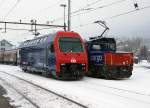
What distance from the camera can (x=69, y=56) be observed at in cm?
2408

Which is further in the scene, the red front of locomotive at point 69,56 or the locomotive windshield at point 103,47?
the locomotive windshield at point 103,47

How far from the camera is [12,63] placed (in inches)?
2435

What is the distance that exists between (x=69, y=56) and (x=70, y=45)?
1.11 meters

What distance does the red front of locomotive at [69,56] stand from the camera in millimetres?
23828

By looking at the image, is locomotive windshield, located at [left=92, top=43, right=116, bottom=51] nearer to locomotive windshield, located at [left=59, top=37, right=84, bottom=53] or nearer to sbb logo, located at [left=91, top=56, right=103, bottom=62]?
sbb logo, located at [left=91, top=56, right=103, bottom=62]

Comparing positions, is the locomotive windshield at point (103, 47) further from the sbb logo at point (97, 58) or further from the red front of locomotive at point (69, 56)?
the red front of locomotive at point (69, 56)

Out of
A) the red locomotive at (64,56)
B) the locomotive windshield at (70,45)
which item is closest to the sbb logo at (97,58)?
the red locomotive at (64,56)

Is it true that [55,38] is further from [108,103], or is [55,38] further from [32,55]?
[108,103]

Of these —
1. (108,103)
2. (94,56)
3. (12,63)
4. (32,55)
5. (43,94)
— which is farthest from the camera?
(12,63)

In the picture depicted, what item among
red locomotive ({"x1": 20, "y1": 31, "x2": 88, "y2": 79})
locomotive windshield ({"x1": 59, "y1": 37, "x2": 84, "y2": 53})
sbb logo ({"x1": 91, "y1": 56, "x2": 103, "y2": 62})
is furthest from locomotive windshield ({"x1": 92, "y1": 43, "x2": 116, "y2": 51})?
locomotive windshield ({"x1": 59, "y1": 37, "x2": 84, "y2": 53})

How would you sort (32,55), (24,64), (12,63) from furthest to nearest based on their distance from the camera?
(12,63), (24,64), (32,55)

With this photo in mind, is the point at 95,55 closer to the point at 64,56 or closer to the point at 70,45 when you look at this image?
the point at 70,45

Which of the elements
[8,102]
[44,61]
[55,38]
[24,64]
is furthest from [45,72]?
[8,102]

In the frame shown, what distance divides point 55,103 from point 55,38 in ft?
37.6
